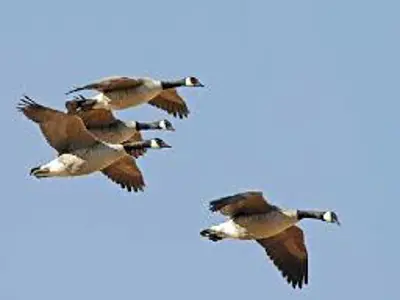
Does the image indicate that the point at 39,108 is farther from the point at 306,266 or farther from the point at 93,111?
the point at 306,266

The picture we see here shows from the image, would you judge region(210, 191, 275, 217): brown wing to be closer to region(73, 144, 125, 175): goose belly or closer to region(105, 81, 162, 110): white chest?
region(73, 144, 125, 175): goose belly

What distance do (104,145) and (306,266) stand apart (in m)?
4.52

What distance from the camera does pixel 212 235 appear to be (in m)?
36.4

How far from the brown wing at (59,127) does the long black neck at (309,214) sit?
4.23 metres

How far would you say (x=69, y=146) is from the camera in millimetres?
37344

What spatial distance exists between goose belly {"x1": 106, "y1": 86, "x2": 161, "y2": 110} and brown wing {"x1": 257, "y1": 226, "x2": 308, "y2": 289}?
4.21 meters

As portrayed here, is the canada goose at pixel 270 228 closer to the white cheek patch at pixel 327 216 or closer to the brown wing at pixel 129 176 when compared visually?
the white cheek patch at pixel 327 216

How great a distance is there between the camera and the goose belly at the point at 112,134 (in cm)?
4038

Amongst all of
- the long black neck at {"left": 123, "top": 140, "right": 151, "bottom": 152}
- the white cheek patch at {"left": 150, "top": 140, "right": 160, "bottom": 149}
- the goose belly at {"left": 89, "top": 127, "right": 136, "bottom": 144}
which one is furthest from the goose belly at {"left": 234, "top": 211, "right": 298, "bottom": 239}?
the goose belly at {"left": 89, "top": 127, "right": 136, "bottom": 144}

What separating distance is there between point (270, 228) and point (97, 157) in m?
3.61

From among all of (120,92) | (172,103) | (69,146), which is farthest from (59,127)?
(172,103)

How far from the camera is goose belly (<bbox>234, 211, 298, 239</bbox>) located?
3562 cm

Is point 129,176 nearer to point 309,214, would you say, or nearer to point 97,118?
point 97,118

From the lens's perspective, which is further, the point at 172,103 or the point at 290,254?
the point at 172,103
